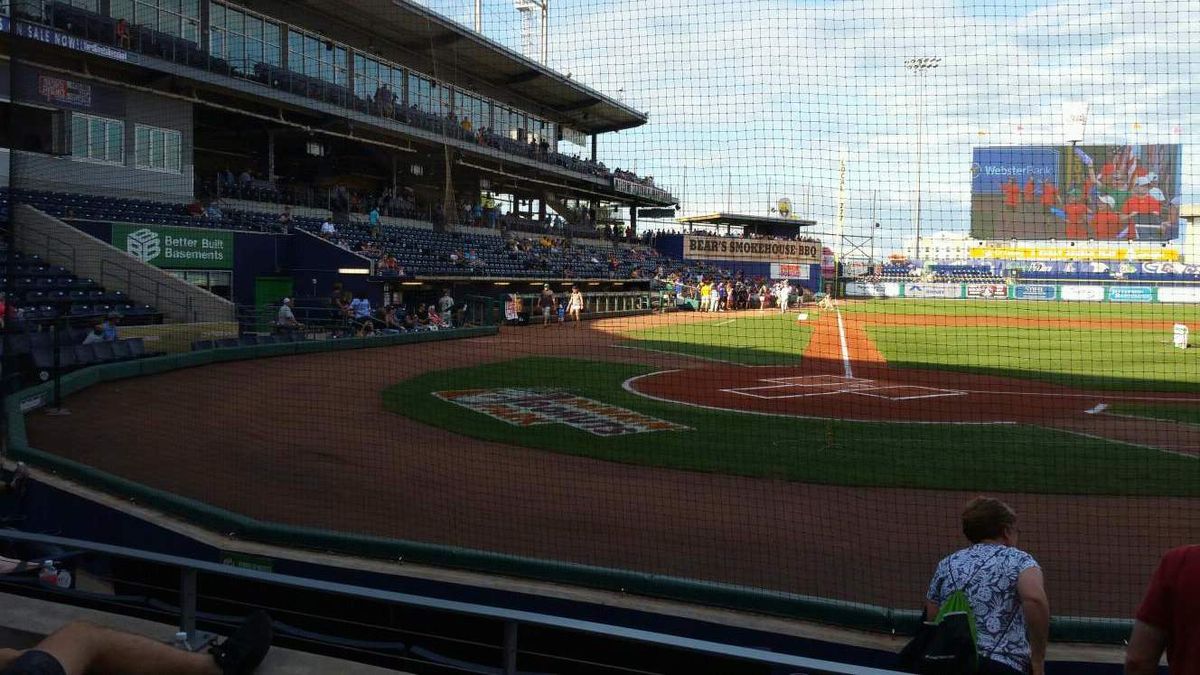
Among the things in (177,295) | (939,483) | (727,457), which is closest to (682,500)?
(727,457)

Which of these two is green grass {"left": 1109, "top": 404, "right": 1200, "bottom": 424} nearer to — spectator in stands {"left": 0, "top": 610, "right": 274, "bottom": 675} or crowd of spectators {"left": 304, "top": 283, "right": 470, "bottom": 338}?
spectator in stands {"left": 0, "top": 610, "right": 274, "bottom": 675}

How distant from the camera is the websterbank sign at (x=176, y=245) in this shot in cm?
2139

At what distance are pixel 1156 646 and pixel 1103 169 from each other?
5307 centimetres

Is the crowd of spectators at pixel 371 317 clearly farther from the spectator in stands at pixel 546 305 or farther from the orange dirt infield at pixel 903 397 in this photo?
the orange dirt infield at pixel 903 397

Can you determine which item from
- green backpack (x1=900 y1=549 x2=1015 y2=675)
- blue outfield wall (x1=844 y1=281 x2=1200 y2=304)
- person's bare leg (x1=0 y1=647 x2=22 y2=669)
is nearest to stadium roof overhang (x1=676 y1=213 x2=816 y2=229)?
blue outfield wall (x1=844 y1=281 x2=1200 y2=304)

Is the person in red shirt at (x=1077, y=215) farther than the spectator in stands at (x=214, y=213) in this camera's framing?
Yes

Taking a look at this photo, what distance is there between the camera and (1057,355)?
81.5 feet

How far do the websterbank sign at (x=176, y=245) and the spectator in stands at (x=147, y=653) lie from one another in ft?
65.2

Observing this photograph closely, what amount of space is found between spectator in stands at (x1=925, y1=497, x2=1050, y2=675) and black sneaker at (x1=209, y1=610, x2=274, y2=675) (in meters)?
2.83

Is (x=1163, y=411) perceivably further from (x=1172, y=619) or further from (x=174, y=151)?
(x=174, y=151)

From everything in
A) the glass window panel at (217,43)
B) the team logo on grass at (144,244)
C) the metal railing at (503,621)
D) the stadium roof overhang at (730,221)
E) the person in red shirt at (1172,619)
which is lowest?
the metal railing at (503,621)

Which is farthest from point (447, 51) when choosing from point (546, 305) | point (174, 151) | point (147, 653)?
point (147, 653)

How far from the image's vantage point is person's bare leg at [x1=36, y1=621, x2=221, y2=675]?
3.27 meters

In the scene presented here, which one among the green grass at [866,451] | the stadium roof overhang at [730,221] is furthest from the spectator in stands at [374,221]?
Result: the stadium roof overhang at [730,221]
